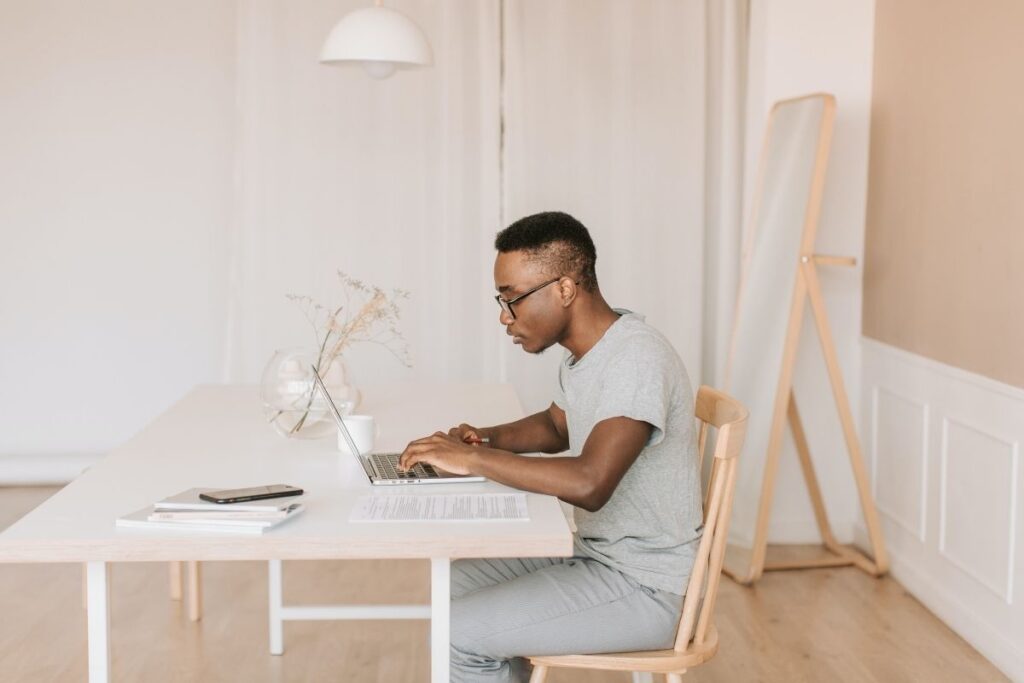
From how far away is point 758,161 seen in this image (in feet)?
13.7

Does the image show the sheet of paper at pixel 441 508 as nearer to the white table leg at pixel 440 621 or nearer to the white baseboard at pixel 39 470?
the white table leg at pixel 440 621

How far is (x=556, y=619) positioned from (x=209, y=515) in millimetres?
611

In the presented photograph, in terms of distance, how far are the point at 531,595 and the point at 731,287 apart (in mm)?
2584

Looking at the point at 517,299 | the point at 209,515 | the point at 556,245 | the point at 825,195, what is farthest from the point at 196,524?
the point at 825,195

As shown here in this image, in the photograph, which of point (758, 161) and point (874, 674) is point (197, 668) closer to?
point (874, 674)

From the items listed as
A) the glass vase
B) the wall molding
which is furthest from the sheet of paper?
the wall molding

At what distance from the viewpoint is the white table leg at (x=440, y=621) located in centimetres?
184

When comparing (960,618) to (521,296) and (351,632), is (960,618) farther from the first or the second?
(521,296)

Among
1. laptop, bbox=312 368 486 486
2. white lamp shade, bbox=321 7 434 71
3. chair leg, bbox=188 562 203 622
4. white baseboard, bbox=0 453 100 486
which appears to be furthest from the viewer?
white baseboard, bbox=0 453 100 486

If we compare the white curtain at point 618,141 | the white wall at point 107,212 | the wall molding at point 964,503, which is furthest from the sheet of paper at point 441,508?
the white wall at point 107,212

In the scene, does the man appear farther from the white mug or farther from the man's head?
the white mug

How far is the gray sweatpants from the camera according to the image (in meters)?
2.00

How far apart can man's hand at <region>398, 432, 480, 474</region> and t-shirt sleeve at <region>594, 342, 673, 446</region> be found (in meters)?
0.24

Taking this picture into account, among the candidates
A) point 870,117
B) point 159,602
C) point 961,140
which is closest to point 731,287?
point 870,117
